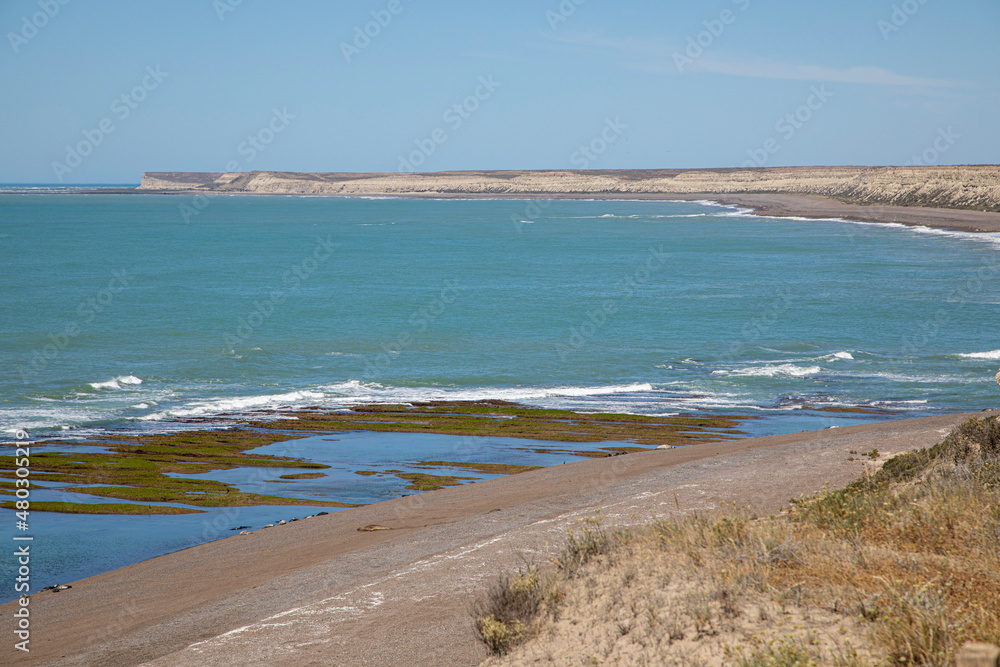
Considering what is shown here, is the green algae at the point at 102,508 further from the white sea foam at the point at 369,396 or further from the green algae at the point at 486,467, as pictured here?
the white sea foam at the point at 369,396

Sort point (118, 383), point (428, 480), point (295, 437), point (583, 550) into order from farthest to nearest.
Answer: point (118, 383) → point (295, 437) → point (428, 480) → point (583, 550)

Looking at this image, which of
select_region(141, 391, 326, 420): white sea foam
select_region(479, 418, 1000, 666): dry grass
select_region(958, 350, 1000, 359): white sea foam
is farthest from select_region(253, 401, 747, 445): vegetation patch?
select_region(958, 350, 1000, 359): white sea foam

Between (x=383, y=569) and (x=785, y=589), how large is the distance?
5.25 metres

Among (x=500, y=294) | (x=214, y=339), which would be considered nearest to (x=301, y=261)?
(x=500, y=294)

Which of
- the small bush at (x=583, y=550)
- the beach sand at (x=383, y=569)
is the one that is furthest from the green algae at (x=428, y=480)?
the small bush at (x=583, y=550)

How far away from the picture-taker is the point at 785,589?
583 cm

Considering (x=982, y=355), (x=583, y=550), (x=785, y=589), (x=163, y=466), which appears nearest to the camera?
(x=785, y=589)

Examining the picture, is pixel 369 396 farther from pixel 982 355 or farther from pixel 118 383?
pixel 982 355

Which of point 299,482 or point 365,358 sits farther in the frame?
point 365,358

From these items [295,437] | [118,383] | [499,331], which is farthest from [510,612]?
[499,331]

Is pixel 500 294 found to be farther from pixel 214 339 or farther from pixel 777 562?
pixel 777 562

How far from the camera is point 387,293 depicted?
159 ft

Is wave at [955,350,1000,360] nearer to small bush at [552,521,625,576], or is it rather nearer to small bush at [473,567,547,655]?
small bush at [552,521,625,576]

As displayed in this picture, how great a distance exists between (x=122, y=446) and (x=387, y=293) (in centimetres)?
3053
